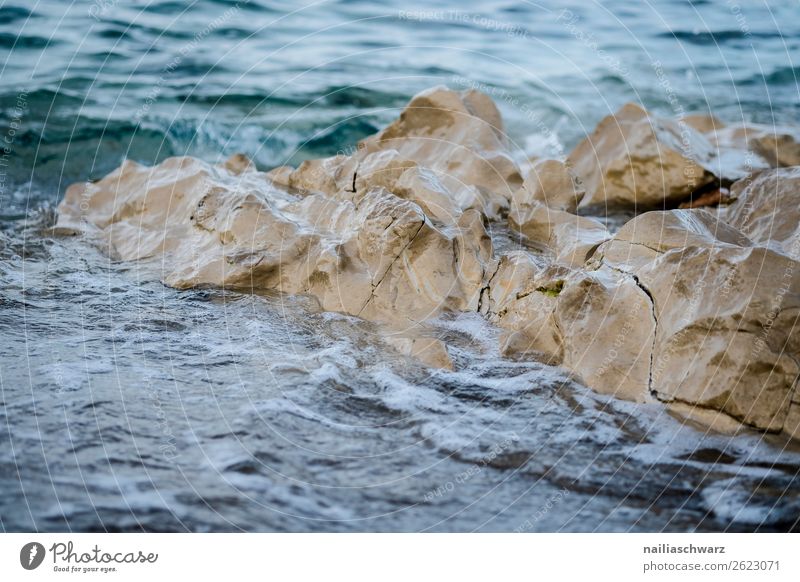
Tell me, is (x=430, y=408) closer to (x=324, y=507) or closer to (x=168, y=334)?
(x=324, y=507)

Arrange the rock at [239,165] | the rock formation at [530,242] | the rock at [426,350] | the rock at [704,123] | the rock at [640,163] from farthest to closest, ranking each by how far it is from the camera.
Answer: the rock at [704,123], the rock at [239,165], the rock at [640,163], the rock at [426,350], the rock formation at [530,242]

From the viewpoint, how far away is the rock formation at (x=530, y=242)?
3.28 metres

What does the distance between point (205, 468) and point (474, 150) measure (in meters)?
3.74

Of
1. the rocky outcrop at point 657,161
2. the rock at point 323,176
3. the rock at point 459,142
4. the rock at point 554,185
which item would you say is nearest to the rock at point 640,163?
the rocky outcrop at point 657,161

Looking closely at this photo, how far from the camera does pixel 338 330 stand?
Answer: 153 inches

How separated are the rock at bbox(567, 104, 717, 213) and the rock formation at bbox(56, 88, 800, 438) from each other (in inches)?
0.6

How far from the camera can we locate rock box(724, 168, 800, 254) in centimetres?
Result: 420

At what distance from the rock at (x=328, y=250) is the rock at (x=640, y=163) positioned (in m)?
2.30

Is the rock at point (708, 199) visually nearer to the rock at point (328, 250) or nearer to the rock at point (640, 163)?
the rock at point (640, 163)

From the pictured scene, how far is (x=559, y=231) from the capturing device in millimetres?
4852

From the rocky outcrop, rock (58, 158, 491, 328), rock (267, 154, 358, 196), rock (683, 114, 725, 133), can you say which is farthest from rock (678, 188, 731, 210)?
rock (267, 154, 358, 196)

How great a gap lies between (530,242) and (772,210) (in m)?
1.43

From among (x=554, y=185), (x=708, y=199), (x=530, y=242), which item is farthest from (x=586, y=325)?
(x=708, y=199)

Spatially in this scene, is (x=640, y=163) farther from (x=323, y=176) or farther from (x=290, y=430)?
(x=290, y=430)
